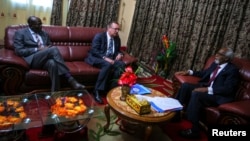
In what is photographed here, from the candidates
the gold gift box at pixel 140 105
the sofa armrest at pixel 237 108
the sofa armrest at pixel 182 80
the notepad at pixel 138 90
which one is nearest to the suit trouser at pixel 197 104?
the sofa armrest at pixel 237 108

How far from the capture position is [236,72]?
8.91 ft

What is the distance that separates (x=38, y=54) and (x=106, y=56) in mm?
961

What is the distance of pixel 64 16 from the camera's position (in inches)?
197

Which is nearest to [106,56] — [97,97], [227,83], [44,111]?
[97,97]

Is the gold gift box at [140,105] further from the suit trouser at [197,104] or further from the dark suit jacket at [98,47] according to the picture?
the dark suit jacket at [98,47]

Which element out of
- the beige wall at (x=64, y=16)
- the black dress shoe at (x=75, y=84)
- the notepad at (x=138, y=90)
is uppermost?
the beige wall at (x=64, y=16)

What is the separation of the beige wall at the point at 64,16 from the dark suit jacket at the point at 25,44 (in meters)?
1.76

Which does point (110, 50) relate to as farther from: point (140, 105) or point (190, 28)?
point (140, 105)

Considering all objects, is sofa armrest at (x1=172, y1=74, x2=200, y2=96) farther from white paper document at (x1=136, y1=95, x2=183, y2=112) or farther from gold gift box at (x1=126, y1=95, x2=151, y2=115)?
gold gift box at (x1=126, y1=95, x2=151, y2=115)

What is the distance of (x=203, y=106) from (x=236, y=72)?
542 millimetres

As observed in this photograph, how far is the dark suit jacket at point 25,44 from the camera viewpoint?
3005 mm

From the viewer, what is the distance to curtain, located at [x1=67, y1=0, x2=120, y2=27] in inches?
193

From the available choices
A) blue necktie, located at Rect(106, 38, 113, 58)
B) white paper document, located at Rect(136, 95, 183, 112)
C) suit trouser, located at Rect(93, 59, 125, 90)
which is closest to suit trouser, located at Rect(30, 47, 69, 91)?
suit trouser, located at Rect(93, 59, 125, 90)

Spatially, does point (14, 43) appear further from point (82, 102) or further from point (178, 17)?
point (178, 17)
